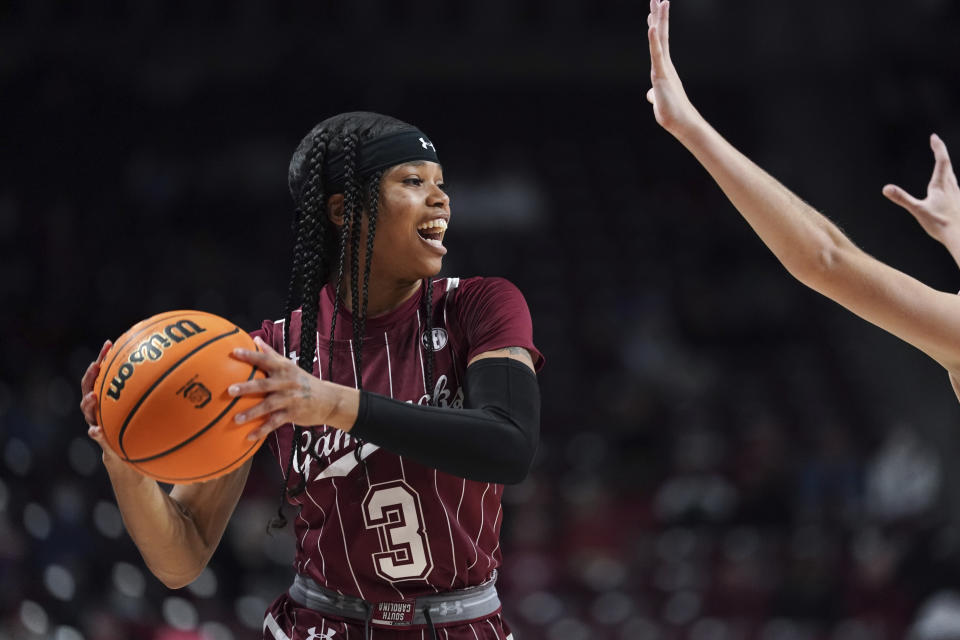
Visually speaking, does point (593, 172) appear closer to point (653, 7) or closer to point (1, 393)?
point (1, 393)

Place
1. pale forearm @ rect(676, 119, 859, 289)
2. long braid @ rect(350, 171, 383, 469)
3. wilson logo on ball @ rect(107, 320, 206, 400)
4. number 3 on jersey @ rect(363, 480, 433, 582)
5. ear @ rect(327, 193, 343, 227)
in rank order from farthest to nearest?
ear @ rect(327, 193, 343, 227) → long braid @ rect(350, 171, 383, 469) → number 3 on jersey @ rect(363, 480, 433, 582) → wilson logo on ball @ rect(107, 320, 206, 400) → pale forearm @ rect(676, 119, 859, 289)

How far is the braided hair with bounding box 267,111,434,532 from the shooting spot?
8.64 ft

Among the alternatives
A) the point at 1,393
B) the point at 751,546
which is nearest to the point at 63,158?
the point at 1,393

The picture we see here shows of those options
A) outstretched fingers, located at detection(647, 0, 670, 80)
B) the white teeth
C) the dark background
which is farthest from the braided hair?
the dark background

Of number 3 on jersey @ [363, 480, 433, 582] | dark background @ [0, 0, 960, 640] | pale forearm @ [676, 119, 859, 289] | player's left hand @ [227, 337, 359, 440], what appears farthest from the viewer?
dark background @ [0, 0, 960, 640]

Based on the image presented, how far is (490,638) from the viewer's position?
2.62 metres

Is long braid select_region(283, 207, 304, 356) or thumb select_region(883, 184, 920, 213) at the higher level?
thumb select_region(883, 184, 920, 213)

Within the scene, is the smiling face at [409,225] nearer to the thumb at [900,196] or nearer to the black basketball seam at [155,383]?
the black basketball seam at [155,383]

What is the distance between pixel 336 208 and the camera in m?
2.73

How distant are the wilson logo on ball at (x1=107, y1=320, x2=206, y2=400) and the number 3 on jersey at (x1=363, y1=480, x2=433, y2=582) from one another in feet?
2.02

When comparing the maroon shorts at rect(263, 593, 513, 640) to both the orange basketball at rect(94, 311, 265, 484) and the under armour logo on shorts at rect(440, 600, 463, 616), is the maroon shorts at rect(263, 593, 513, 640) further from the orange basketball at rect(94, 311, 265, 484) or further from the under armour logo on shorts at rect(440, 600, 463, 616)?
the orange basketball at rect(94, 311, 265, 484)

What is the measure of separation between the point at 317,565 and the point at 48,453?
481 cm

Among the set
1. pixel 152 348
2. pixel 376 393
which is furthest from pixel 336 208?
pixel 152 348

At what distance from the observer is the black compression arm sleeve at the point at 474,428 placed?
7.14ft
